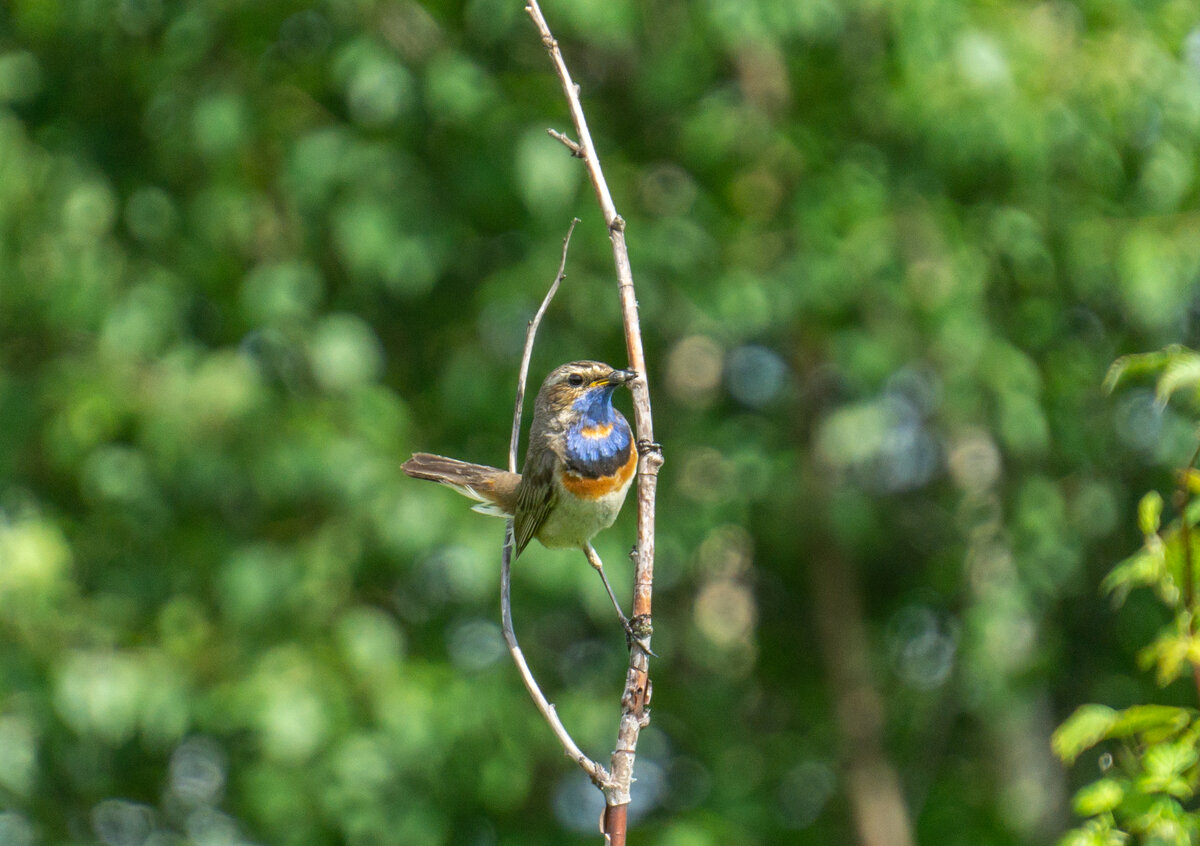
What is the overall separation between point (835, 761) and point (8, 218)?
4.43m

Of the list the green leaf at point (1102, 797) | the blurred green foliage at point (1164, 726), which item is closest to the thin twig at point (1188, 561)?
the blurred green foliage at point (1164, 726)

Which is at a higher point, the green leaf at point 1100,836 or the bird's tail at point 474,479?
the green leaf at point 1100,836

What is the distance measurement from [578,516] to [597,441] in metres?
0.23

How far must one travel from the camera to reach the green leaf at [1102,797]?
2246mm

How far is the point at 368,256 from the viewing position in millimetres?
4871

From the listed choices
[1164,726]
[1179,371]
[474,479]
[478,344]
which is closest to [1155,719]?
[1164,726]

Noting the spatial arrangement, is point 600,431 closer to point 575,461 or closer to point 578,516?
point 575,461

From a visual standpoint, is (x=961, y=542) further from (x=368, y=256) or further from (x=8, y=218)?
(x=8, y=218)

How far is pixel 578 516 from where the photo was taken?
3.75 metres

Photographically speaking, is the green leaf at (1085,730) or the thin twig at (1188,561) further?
the green leaf at (1085,730)

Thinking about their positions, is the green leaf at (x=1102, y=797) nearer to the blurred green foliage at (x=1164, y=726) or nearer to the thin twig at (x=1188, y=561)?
the blurred green foliage at (x=1164, y=726)

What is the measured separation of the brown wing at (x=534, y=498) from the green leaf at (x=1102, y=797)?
182 cm

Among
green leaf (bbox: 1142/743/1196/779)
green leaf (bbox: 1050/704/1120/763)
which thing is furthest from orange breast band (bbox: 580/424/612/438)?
green leaf (bbox: 1142/743/1196/779)

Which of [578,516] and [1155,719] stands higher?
[1155,719]
